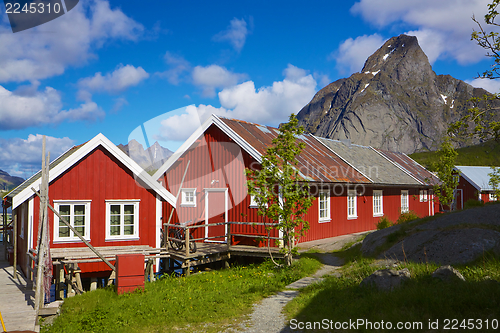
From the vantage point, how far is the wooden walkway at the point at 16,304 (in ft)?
25.4

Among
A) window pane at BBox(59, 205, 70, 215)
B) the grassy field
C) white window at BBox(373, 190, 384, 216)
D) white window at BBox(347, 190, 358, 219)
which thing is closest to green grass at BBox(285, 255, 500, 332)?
the grassy field

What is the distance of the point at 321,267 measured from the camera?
11906mm

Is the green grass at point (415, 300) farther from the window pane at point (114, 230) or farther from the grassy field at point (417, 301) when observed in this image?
the window pane at point (114, 230)

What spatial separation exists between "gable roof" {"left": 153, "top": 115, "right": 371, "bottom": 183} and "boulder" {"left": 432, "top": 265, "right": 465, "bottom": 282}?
759cm

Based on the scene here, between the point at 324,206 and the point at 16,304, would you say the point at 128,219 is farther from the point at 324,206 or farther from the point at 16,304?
the point at 324,206

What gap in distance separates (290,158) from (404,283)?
16.8ft

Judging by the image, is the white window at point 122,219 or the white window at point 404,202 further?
the white window at point 404,202

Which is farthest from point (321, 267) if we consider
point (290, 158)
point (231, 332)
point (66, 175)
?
point (66, 175)

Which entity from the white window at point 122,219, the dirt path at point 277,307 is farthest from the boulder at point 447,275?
the white window at point 122,219

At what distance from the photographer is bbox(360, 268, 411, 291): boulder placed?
299 inches

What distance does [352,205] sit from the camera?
65.7 ft

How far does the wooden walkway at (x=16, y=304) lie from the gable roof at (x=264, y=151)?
26.4 feet

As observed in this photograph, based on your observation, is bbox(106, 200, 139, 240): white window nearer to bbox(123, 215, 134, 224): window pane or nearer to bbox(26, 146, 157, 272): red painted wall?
bbox(123, 215, 134, 224): window pane

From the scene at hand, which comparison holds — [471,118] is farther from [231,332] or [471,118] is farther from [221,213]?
[221,213]
